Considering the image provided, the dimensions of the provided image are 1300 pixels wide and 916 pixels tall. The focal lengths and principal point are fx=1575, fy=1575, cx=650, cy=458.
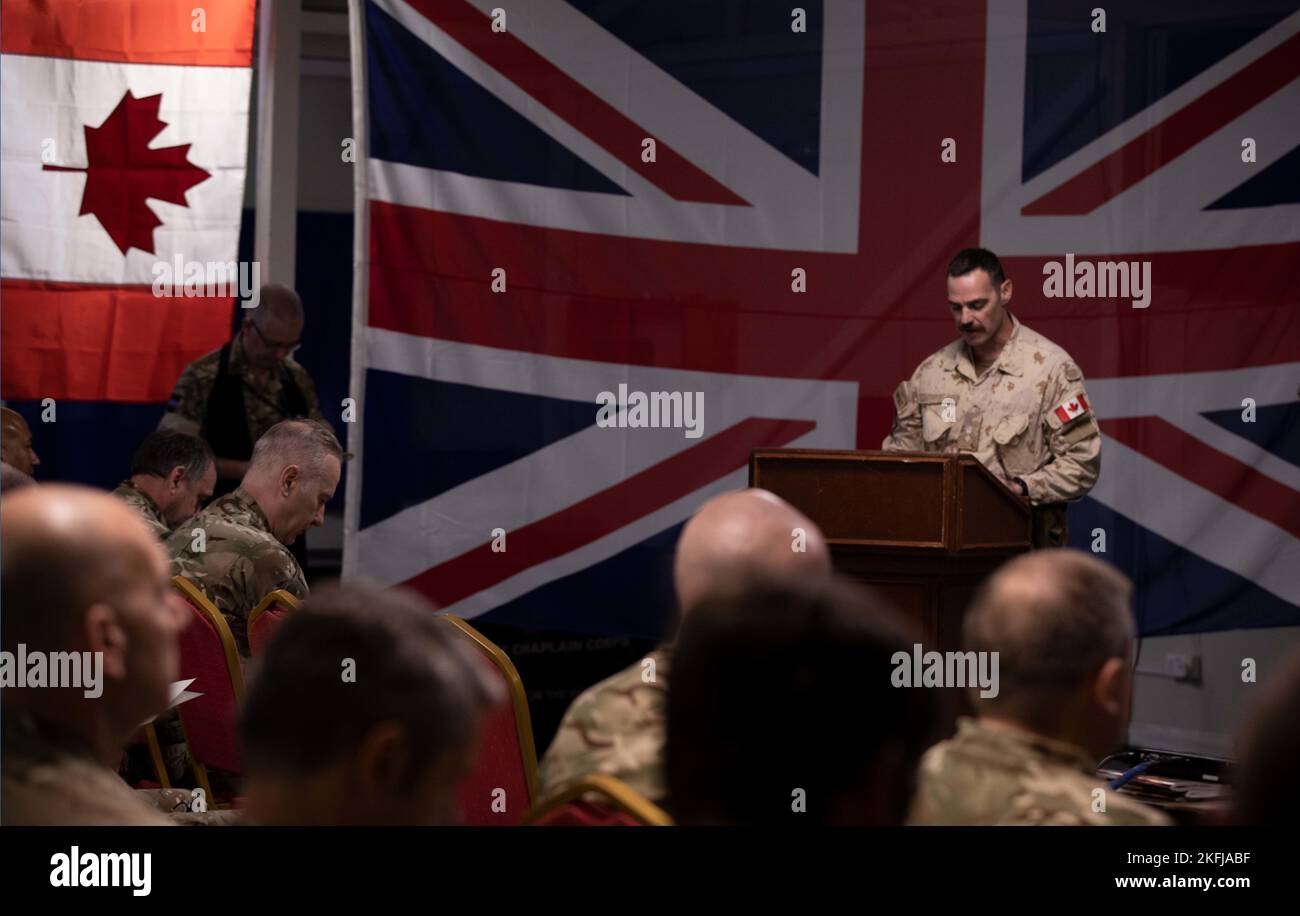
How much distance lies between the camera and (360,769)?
127 cm

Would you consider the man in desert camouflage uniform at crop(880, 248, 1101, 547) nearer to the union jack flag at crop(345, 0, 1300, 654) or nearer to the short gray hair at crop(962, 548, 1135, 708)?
the union jack flag at crop(345, 0, 1300, 654)

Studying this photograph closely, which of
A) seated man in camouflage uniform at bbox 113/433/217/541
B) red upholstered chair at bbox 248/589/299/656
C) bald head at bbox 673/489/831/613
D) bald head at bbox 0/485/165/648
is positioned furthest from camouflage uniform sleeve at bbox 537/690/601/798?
seated man in camouflage uniform at bbox 113/433/217/541

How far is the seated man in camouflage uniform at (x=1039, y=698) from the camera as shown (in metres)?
1.63

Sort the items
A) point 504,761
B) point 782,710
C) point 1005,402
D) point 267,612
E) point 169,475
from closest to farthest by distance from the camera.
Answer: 1. point 782,710
2. point 504,761
3. point 267,612
4. point 169,475
5. point 1005,402

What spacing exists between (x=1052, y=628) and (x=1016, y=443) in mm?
2946

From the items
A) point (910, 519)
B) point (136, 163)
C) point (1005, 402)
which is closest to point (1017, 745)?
point (910, 519)

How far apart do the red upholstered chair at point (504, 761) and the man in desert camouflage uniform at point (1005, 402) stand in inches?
87.8

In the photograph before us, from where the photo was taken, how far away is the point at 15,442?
4.33 meters

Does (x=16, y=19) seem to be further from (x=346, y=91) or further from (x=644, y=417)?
(x=346, y=91)

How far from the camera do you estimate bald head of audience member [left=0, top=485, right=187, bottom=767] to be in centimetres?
147

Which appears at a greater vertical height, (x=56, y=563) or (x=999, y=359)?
(x=999, y=359)

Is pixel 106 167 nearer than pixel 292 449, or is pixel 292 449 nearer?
pixel 292 449

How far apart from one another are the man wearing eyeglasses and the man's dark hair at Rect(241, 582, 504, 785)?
406 cm

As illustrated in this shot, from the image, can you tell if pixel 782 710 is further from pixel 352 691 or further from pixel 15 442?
pixel 15 442
